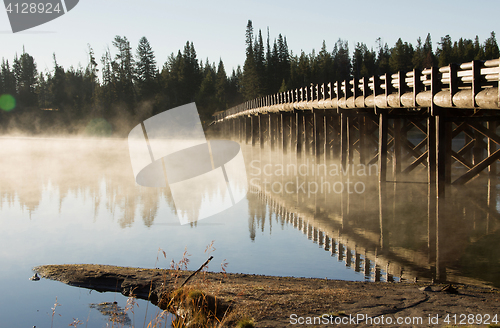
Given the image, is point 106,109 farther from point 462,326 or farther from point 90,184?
point 462,326

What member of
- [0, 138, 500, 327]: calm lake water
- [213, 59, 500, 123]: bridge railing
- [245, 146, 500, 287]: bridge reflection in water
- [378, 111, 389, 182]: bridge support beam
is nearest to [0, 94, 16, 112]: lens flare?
[0, 138, 500, 327]: calm lake water

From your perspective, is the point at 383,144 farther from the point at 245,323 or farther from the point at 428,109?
the point at 245,323

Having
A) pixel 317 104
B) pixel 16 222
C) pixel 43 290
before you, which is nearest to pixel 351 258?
pixel 43 290

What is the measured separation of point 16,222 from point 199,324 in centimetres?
953

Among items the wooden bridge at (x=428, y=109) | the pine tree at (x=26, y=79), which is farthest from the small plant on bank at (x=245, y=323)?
the pine tree at (x=26, y=79)

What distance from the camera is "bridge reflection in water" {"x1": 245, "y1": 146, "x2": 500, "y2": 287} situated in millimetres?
7223

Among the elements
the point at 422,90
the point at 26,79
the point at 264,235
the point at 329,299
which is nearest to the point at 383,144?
the point at 422,90

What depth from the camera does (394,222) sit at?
10.5m

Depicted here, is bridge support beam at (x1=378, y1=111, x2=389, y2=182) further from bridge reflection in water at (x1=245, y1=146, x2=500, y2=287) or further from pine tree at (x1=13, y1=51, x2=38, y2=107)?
pine tree at (x1=13, y1=51, x2=38, y2=107)

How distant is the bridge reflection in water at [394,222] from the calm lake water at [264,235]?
25mm

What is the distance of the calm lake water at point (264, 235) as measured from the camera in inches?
271

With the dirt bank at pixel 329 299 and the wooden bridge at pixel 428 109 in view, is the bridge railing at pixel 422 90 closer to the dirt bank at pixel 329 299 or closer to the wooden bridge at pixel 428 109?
the wooden bridge at pixel 428 109

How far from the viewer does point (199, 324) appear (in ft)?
16.4

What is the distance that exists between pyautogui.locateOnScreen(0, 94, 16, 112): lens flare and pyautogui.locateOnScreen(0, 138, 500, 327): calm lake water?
270 ft
